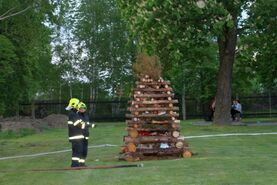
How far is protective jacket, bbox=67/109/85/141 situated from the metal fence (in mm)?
31068

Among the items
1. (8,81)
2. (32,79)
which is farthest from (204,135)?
(32,79)

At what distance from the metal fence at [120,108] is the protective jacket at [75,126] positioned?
31068 millimetres

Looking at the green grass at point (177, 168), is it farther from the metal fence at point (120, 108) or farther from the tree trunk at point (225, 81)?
the metal fence at point (120, 108)

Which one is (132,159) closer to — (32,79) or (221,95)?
(221,95)

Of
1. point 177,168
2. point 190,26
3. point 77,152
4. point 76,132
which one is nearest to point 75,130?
point 76,132

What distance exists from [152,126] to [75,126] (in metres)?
2.74

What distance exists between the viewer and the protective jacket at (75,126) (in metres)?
15.1

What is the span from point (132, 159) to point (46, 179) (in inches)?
149

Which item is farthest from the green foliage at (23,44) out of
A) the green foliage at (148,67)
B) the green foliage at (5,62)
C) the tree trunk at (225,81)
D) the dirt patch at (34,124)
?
the tree trunk at (225,81)

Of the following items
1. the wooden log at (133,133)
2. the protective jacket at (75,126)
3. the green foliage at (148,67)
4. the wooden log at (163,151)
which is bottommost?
the wooden log at (163,151)

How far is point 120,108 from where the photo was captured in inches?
1924

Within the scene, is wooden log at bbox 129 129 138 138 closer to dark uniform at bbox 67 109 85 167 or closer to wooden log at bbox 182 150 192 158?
wooden log at bbox 182 150 192 158

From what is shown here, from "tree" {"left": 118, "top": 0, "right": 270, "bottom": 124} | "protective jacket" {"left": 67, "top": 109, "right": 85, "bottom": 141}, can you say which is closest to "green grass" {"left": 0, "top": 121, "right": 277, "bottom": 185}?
"protective jacket" {"left": 67, "top": 109, "right": 85, "bottom": 141}

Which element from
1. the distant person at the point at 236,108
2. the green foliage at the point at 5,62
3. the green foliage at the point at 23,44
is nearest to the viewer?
the green foliage at the point at 23,44
